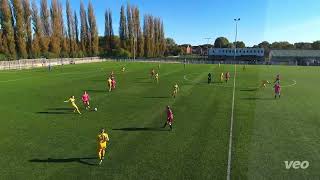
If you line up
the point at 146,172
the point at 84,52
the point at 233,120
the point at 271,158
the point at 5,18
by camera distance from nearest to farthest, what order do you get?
the point at 146,172
the point at 271,158
the point at 233,120
the point at 5,18
the point at 84,52

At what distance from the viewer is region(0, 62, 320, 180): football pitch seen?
15.4m

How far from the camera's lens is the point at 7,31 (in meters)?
82.2

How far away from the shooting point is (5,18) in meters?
82.2

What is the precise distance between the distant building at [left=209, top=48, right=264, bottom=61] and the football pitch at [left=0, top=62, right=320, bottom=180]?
11647 cm

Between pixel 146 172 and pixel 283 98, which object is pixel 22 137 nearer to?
pixel 146 172

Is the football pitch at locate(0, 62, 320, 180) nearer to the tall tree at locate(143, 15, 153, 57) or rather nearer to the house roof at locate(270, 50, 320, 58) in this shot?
the house roof at locate(270, 50, 320, 58)

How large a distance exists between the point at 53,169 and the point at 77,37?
105 metres

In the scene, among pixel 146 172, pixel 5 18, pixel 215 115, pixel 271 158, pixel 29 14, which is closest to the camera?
pixel 146 172

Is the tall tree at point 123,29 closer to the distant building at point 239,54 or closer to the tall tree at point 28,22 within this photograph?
the distant building at point 239,54

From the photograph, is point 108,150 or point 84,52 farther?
point 84,52

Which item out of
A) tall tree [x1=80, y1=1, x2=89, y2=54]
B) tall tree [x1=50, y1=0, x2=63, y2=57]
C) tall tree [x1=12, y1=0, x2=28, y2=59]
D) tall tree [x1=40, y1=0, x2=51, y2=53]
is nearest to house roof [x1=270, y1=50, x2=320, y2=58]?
tall tree [x1=80, y1=1, x2=89, y2=54]

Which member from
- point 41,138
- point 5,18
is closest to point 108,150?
point 41,138

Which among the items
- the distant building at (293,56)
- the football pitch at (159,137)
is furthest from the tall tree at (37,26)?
the distant building at (293,56)

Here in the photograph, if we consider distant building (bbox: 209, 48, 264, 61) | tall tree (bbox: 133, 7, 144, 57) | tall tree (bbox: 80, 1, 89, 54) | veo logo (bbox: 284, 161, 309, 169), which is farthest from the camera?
distant building (bbox: 209, 48, 264, 61)
